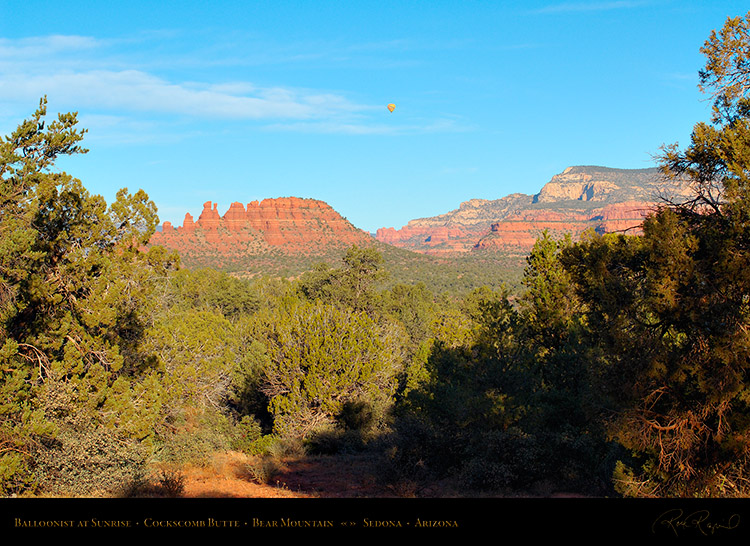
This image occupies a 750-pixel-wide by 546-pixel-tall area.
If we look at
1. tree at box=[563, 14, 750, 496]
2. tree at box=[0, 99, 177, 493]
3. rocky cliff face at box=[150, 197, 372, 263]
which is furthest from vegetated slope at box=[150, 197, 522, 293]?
tree at box=[563, 14, 750, 496]

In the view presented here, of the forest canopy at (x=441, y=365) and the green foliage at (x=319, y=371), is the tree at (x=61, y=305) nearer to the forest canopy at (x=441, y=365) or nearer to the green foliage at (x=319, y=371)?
the forest canopy at (x=441, y=365)

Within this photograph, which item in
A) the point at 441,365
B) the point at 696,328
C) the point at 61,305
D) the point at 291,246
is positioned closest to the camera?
the point at 696,328

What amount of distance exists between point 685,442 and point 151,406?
44.6 ft

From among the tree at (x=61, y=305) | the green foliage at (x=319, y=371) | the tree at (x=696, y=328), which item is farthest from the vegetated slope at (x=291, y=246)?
the tree at (x=696, y=328)

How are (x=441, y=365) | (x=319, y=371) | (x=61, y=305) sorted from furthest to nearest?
1. (x=319, y=371)
2. (x=441, y=365)
3. (x=61, y=305)

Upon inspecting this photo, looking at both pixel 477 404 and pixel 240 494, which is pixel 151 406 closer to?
pixel 240 494

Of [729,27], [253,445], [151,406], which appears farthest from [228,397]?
[729,27]

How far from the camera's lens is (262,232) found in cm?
15538

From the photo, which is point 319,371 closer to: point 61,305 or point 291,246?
point 61,305

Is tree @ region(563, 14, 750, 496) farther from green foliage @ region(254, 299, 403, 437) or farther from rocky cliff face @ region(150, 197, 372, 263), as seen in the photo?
rocky cliff face @ region(150, 197, 372, 263)

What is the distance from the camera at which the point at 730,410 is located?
30.9 ft

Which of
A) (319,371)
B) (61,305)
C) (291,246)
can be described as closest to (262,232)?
(291,246)

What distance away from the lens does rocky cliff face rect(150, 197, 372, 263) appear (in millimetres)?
138750
